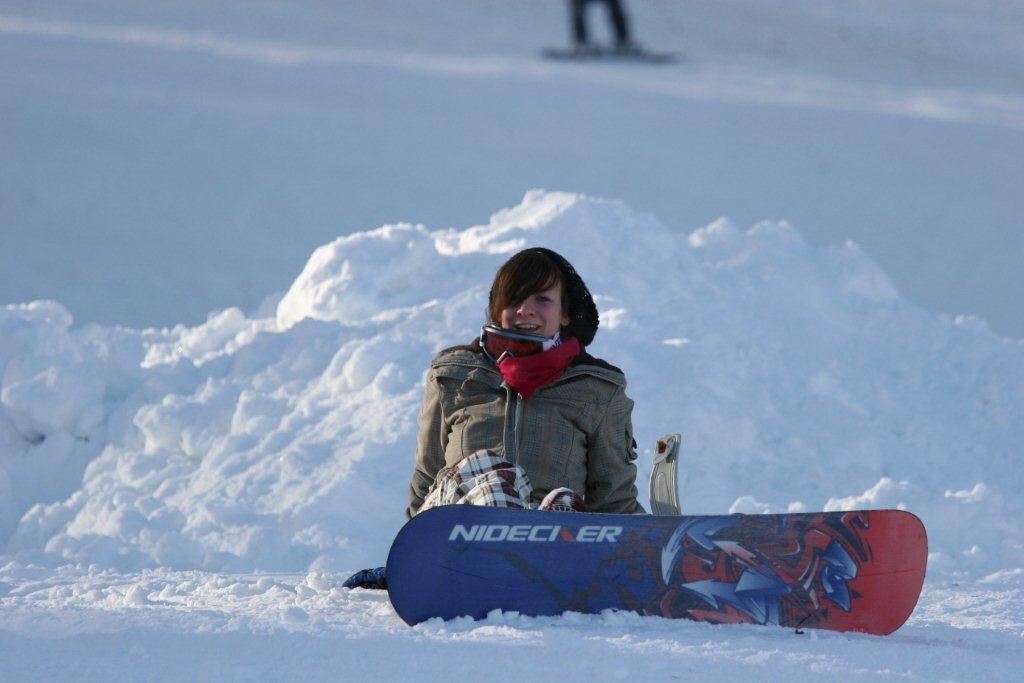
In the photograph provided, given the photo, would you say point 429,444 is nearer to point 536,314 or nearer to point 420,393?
point 536,314

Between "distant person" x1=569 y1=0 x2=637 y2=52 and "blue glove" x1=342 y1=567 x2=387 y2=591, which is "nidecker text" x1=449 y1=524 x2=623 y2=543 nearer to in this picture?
"blue glove" x1=342 y1=567 x2=387 y2=591

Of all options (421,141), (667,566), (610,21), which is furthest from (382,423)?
(610,21)

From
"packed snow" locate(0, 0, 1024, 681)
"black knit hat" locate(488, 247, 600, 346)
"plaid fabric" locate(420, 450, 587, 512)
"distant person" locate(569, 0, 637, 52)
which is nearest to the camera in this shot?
"packed snow" locate(0, 0, 1024, 681)

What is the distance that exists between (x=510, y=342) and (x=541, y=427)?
227mm

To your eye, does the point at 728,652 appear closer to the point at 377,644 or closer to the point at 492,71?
the point at 377,644

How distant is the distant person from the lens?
18312mm

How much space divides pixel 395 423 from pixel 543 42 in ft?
53.1

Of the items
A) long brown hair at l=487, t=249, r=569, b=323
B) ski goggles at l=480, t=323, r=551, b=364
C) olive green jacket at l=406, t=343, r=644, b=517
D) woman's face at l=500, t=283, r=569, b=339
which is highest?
long brown hair at l=487, t=249, r=569, b=323

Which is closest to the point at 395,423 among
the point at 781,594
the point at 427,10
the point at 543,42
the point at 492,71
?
the point at 781,594

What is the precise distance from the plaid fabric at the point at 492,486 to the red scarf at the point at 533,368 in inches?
7.3

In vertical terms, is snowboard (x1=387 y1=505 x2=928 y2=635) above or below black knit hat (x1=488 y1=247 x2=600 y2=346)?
below

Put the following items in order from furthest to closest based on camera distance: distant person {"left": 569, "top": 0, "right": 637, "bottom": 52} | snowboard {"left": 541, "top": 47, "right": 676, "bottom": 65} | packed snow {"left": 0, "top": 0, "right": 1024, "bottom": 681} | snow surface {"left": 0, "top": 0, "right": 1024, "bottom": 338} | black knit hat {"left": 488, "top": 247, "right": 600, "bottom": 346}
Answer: snowboard {"left": 541, "top": 47, "right": 676, "bottom": 65} < distant person {"left": 569, "top": 0, "right": 637, "bottom": 52} < snow surface {"left": 0, "top": 0, "right": 1024, "bottom": 338} < black knit hat {"left": 488, "top": 247, "right": 600, "bottom": 346} < packed snow {"left": 0, "top": 0, "right": 1024, "bottom": 681}

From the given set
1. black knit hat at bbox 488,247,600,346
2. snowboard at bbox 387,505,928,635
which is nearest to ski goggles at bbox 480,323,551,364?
black knit hat at bbox 488,247,600,346

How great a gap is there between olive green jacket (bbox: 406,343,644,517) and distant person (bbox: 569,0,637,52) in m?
15.1
